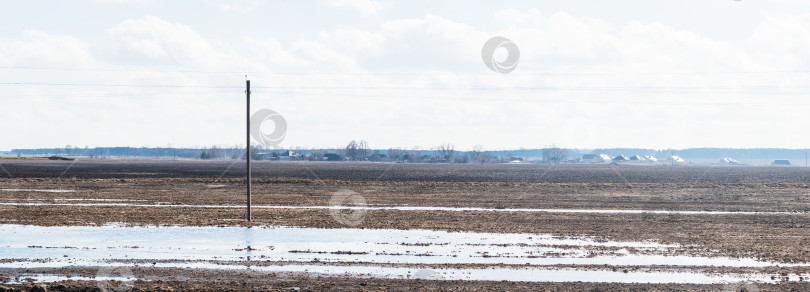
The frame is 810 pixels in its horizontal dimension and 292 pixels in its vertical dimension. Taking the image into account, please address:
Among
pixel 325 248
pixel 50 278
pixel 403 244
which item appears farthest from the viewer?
pixel 403 244

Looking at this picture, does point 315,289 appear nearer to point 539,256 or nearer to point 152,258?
point 152,258

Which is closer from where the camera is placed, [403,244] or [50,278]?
[50,278]

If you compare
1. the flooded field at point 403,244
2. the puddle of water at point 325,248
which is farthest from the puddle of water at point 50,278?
the puddle of water at point 325,248

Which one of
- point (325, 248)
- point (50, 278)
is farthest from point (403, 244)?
point (50, 278)

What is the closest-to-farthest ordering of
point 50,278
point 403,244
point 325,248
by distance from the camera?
1. point 50,278
2. point 325,248
3. point 403,244

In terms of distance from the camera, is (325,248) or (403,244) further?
(403,244)

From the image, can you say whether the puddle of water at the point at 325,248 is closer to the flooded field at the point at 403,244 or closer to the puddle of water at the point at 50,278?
the flooded field at the point at 403,244

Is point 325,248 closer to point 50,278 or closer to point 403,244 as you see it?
point 403,244

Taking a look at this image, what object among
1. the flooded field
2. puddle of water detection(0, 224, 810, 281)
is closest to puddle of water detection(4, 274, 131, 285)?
the flooded field

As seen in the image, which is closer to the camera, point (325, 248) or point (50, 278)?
point (50, 278)

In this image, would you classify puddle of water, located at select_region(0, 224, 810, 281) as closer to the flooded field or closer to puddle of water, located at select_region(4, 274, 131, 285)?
the flooded field

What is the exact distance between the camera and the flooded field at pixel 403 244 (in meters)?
16.3

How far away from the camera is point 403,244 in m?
22.6

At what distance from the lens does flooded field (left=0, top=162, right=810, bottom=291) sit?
16312 mm
